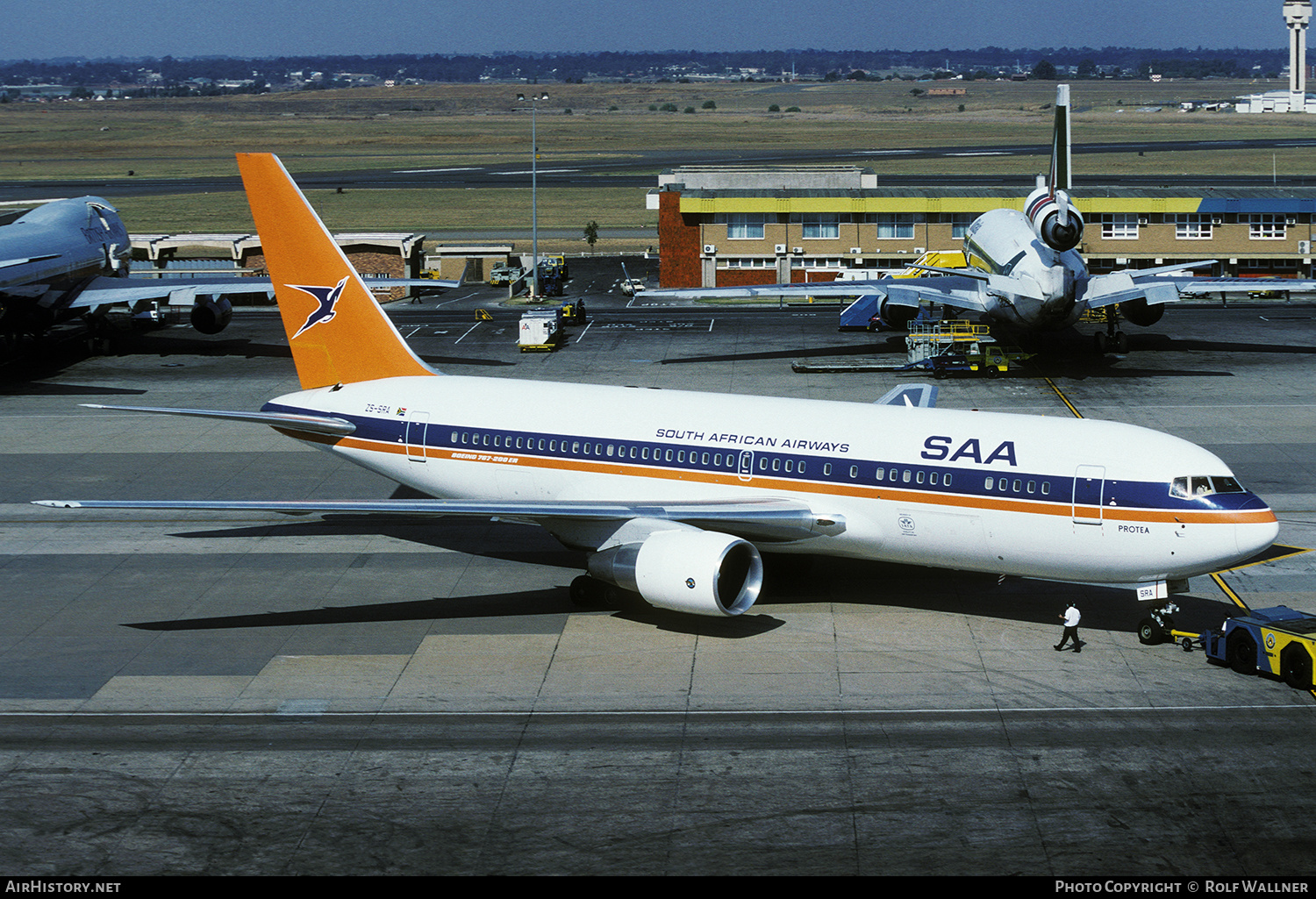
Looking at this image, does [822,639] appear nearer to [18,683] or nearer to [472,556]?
[472,556]

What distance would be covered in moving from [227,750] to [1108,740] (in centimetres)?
1602

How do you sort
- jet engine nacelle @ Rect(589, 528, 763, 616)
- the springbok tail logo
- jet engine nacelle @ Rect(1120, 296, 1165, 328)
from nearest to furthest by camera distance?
1. jet engine nacelle @ Rect(589, 528, 763, 616)
2. the springbok tail logo
3. jet engine nacelle @ Rect(1120, 296, 1165, 328)

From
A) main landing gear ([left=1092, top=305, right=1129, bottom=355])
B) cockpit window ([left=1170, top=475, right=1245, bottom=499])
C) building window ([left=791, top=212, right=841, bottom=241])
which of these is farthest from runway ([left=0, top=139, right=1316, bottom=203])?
cockpit window ([left=1170, top=475, right=1245, bottom=499])

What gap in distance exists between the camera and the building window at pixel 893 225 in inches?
3620

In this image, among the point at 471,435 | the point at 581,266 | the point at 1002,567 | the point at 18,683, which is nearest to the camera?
the point at 18,683

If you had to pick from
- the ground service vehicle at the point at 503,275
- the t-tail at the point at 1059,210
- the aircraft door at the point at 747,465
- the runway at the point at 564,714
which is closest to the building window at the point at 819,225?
the ground service vehicle at the point at 503,275

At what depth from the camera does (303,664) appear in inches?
1133

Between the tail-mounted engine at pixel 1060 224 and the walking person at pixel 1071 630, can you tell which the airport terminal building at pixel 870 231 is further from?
the walking person at pixel 1071 630

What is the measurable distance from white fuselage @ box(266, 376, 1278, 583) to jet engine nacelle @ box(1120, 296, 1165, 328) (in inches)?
1631

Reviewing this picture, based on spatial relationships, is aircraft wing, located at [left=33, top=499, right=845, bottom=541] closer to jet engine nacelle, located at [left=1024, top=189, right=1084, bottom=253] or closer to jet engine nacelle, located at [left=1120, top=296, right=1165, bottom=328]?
jet engine nacelle, located at [left=1024, top=189, right=1084, bottom=253]

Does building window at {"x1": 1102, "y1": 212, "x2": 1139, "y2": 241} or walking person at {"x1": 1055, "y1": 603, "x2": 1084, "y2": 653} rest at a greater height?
building window at {"x1": 1102, "y1": 212, "x2": 1139, "y2": 241}

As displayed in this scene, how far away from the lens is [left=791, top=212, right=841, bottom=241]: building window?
92375mm

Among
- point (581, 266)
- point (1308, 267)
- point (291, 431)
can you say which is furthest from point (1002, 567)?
point (581, 266)

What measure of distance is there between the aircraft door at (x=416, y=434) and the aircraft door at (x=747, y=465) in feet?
28.7
